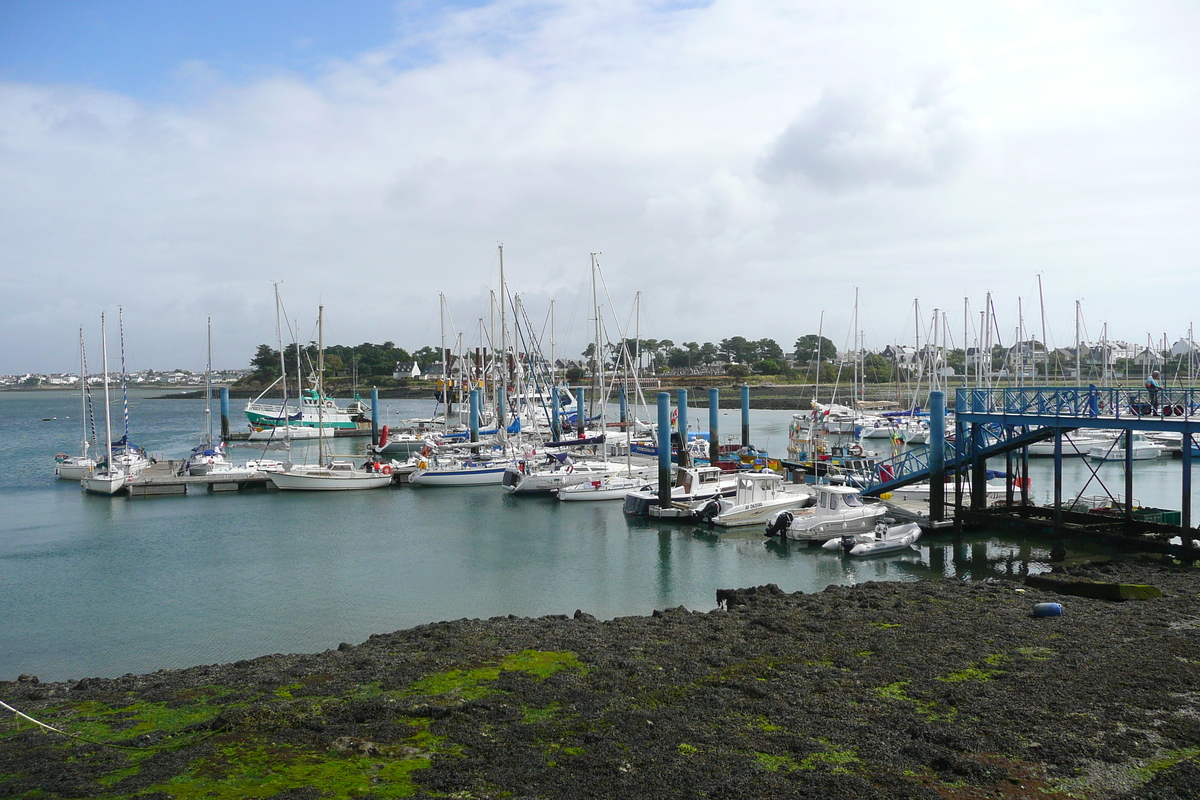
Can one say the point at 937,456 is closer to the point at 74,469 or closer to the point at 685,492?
the point at 685,492

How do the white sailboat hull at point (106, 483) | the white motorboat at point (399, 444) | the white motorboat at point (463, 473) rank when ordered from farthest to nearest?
the white motorboat at point (399, 444), the white motorboat at point (463, 473), the white sailboat hull at point (106, 483)

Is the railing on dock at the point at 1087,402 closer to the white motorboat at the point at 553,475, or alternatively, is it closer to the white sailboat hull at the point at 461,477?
the white motorboat at the point at 553,475

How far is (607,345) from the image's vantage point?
56.2 meters

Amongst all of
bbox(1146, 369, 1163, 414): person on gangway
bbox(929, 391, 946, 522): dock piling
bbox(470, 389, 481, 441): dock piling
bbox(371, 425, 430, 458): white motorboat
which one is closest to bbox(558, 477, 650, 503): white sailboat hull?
bbox(929, 391, 946, 522): dock piling

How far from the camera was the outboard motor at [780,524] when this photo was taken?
32250 millimetres

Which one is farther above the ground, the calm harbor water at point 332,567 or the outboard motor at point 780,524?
the outboard motor at point 780,524

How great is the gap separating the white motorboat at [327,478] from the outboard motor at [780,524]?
26125mm

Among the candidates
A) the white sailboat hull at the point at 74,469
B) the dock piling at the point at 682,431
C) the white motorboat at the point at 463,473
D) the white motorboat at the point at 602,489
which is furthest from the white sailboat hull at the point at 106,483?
the dock piling at the point at 682,431

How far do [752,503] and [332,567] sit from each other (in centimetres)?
1725

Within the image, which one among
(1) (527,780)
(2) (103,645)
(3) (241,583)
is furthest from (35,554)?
(1) (527,780)

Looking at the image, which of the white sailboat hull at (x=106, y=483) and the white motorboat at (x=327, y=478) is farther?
the white motorboat at (x=327, y=478)

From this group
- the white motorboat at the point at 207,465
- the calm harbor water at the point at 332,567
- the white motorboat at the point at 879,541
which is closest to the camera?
the calm harbor water at the point at 332,567

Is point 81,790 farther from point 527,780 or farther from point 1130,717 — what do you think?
point 1130,717

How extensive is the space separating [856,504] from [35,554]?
1279 inches
